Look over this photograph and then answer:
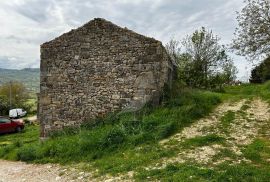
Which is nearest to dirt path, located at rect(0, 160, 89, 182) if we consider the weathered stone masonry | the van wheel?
the weathered stone masonry

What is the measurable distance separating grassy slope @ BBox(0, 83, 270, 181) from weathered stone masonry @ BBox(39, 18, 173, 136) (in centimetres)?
81

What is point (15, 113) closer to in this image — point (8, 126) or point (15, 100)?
point (15, 100)

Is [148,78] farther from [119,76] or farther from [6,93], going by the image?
[6,93]

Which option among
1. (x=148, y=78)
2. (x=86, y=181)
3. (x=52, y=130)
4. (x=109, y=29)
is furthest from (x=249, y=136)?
(x=52, y=130)

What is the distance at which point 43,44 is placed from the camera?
16.3 meters

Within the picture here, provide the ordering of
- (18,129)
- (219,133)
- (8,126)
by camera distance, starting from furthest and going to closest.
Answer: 1. (18,129)
2. (8,126)
3. (219,133)

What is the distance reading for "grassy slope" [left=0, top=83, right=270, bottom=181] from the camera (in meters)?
8.78

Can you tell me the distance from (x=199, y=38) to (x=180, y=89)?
17301mm

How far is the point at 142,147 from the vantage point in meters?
11.5

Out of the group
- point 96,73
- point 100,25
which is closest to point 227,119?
point 96,73

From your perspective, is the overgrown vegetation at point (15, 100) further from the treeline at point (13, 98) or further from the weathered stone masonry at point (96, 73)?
A: the weathered stone masonry at point (96, 73)

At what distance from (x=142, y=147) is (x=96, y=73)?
5093mm

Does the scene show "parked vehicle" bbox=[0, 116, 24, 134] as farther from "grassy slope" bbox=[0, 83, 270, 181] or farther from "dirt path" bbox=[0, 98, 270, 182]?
"dirt path" bbox=[0, 98, 270, 182]

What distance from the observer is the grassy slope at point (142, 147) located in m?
8.78
